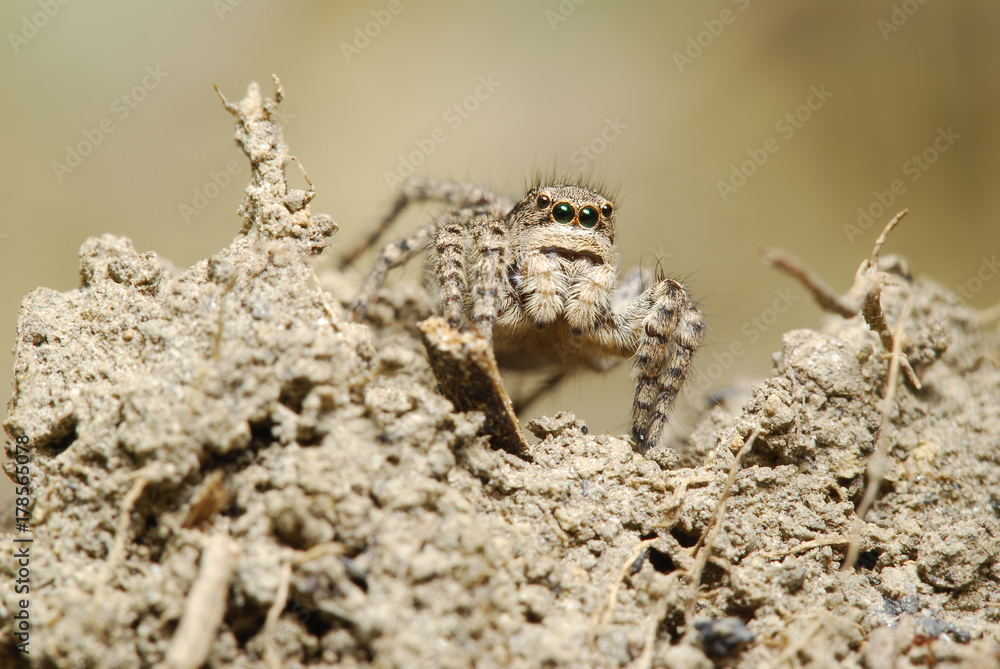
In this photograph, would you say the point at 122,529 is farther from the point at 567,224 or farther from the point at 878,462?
the point at 878,462

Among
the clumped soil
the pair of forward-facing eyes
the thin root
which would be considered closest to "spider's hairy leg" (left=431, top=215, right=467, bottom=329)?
the clumped soil

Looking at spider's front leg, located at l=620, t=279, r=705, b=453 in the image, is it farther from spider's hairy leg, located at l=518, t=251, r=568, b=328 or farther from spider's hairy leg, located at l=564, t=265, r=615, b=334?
spider's hairy leg, located at l=518, t=251, r=568, b=328

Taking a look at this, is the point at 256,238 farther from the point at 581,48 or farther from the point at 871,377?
the point at 581,48

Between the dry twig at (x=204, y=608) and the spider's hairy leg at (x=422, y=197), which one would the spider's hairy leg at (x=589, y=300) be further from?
the dry twig at (x=204, y=608)

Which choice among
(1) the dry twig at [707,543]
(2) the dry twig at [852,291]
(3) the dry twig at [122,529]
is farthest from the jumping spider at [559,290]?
(3) the dry twig at [122,529]

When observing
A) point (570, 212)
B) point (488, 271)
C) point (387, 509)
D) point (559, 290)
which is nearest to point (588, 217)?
point (570, 212)

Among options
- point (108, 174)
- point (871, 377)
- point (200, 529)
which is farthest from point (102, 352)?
point (108, 174)
